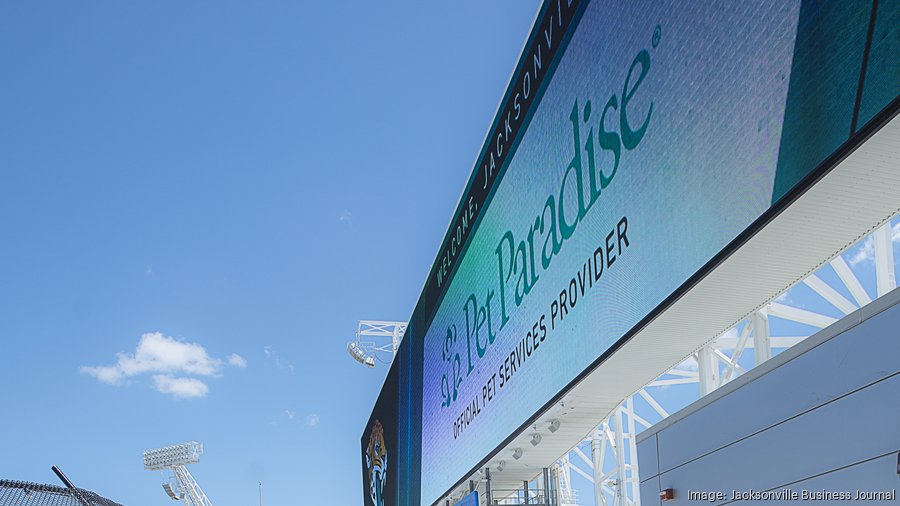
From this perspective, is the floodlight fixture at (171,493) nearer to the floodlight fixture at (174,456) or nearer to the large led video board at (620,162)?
the floodlight fixture at (174,456)

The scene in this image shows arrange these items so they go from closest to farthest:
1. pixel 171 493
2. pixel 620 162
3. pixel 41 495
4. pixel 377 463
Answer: pixel 620 162, pixel 377 463, pixel 41 495, pixel 171 493

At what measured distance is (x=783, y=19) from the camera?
212 inches

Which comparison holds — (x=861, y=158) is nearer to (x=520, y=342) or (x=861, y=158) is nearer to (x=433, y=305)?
(x=520, y=342)

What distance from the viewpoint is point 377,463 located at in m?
22.0

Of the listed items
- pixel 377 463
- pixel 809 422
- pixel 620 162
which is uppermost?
pixel 377 463

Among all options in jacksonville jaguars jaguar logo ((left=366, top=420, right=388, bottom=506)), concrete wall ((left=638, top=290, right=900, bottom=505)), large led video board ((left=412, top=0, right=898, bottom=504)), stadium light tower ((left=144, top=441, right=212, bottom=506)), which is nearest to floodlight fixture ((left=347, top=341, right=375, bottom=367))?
jacksonville jaguars jaguar logo ((left=366, top=420, right=388, bottom=506))

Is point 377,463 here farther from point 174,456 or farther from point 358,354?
point 174,456

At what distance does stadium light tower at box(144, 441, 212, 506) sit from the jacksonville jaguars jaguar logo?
41068mm

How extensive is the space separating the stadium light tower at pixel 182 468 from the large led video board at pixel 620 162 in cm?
5058

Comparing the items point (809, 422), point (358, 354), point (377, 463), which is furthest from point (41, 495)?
point (809, 422)

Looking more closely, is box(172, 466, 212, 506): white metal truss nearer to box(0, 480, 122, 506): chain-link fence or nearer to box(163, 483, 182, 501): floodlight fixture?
box(163, 483, 182, 501): floodlight fixture

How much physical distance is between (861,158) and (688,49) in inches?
74.5

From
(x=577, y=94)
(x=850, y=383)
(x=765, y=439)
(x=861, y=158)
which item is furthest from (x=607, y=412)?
(x=861, y=158)

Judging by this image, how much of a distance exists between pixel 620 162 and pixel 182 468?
2311 inches
